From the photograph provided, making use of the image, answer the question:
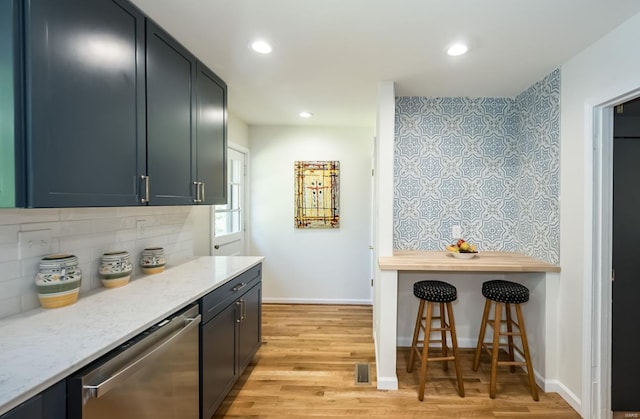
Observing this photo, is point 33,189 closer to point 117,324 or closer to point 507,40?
point 117,324

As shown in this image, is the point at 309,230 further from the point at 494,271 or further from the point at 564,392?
the point at 564,392

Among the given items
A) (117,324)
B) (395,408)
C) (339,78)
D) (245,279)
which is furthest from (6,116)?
(395,408)

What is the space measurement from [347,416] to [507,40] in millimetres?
2639

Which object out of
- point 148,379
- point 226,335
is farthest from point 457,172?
point 148,379

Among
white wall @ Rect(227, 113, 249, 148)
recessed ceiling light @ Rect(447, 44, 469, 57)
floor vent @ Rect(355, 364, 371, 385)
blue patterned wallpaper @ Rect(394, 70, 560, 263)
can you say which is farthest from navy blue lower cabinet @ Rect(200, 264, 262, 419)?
recessed ceiling light @ Rect(447, 44, 469, 57)

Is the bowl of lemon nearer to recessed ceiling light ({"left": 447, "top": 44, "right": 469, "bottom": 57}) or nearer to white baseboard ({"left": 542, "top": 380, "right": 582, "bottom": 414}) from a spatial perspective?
white baseboard ({"left": 542, "top": 380, "right": 582, "bottom": 414})

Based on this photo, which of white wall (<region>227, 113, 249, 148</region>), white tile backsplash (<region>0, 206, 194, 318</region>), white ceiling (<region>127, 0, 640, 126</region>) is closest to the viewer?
white tile backsplash (<region>0, 206, 194, 318</region>)

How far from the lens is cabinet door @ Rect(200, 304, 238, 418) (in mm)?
1751

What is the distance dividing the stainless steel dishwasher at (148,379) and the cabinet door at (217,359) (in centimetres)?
8

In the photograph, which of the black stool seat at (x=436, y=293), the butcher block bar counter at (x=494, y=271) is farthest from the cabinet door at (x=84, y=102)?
the black stool seat at (x=436, y=293)

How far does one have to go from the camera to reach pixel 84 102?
131cm

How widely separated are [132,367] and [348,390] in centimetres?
162

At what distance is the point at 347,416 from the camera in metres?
1.97

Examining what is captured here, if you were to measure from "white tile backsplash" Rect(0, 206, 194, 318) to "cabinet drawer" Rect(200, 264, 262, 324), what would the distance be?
25.0 inches
